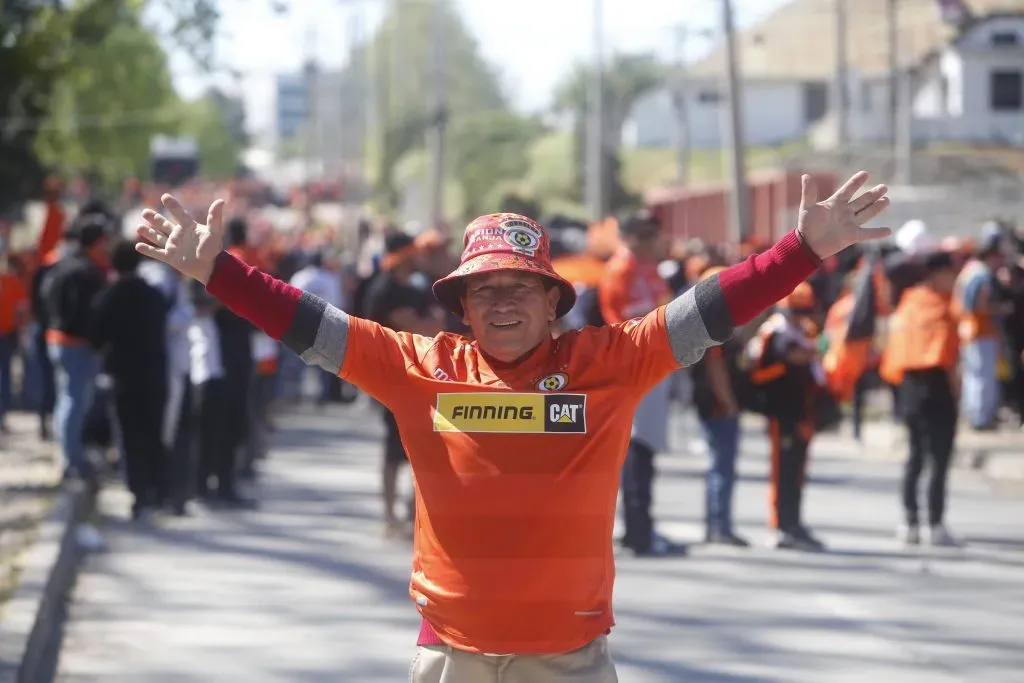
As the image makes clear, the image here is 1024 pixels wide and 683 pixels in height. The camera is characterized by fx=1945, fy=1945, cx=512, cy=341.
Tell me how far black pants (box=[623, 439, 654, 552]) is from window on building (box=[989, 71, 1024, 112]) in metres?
51.6

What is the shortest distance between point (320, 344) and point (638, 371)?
81 cm

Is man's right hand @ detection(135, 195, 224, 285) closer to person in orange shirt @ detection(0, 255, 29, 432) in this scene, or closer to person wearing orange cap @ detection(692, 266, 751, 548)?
person wearing orange cap @ detection(692, 266, 751, 548)

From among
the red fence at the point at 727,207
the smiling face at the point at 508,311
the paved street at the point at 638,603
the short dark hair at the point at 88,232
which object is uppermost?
the red fence at the point at 727,207

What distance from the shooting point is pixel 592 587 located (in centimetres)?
478

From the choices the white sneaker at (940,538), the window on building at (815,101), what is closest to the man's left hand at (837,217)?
the white sneaker at (940,538)

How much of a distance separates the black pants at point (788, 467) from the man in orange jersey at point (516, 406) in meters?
7.23

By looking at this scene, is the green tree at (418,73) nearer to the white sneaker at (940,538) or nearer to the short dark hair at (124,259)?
the short dark hair at (124,259)

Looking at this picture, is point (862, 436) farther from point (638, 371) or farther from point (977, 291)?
point (638, 371)

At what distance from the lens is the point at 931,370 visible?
12.0 m

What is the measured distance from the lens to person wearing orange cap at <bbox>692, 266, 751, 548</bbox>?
12094mm

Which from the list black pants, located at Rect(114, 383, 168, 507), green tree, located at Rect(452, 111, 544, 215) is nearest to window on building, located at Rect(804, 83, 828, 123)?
green tree, located at Rect(452, 111, 544, 215)

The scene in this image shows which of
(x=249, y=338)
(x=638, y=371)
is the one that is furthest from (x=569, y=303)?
(x=249, y=338)

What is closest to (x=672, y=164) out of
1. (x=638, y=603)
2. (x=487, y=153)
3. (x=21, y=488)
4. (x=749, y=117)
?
(x=487, y=153)

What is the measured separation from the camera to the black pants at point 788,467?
12.0 m
